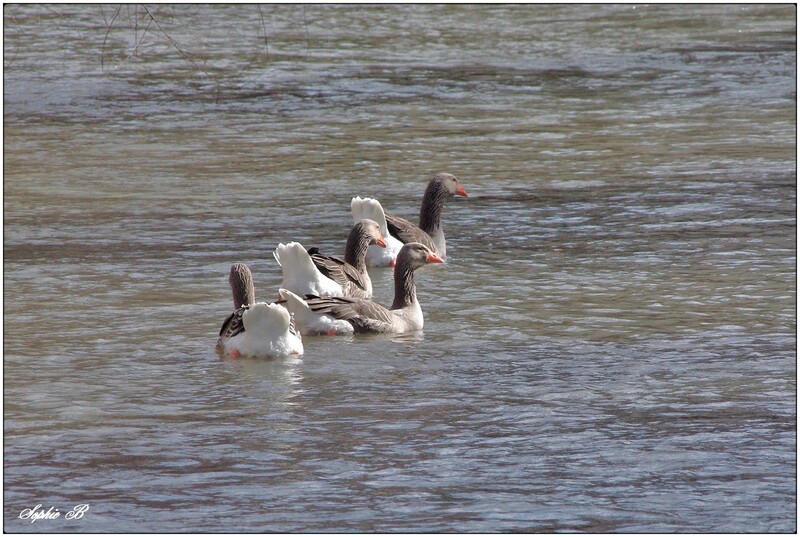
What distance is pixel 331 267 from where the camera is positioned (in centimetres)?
1296

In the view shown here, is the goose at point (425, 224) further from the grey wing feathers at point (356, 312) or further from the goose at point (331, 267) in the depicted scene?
the grey wing feathers at point (356, 312)

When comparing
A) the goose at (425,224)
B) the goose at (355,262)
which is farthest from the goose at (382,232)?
the goose at (355,262)

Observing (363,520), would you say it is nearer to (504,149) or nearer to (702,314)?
(702,314)

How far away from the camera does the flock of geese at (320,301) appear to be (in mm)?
10891

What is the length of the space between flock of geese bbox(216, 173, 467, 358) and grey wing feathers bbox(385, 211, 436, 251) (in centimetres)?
44

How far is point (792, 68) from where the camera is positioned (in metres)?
27.7

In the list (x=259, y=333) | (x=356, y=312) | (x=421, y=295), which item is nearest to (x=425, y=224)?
(x=421, y=295)

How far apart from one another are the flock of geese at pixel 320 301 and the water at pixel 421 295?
183 mm

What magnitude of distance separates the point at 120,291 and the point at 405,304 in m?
2.74

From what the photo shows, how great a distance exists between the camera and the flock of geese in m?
10.9

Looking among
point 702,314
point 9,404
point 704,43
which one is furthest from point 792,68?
point 9,404

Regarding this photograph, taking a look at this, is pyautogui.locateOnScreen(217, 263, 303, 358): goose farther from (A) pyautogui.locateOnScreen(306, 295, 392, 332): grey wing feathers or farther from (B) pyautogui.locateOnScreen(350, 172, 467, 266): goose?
(B) pyautogui.locateOnScreen(350, 172, 467, 266): goose

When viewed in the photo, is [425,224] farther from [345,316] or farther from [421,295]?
[345,316]

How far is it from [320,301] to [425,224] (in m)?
3.90
